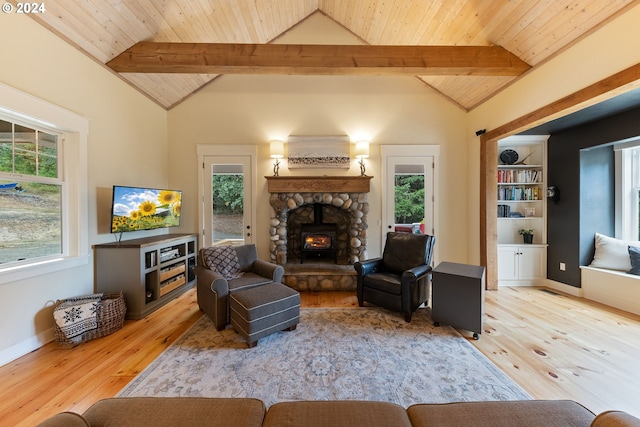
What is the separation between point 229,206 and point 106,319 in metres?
2.37

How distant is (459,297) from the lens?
8.26 ft

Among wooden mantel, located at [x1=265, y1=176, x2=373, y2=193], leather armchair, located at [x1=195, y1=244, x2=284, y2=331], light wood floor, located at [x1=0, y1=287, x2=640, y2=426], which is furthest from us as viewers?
wooden mantel, located at [x1=265, y1=176, x2=373, y2=193]

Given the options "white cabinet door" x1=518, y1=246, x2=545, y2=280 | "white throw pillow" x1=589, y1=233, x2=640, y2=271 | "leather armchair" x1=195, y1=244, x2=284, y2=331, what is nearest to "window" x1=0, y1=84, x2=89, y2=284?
"leather armchair" x1=195, y1=244, x2=284, y2=331

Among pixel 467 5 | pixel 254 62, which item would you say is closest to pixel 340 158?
pixel 254 62

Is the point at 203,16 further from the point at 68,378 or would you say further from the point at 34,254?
the point at 68,378

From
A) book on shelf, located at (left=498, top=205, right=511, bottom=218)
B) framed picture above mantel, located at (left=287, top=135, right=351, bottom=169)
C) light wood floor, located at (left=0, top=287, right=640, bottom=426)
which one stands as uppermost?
framed picture above mantel, located at (left=287, top=135, right=351, bottom=169)

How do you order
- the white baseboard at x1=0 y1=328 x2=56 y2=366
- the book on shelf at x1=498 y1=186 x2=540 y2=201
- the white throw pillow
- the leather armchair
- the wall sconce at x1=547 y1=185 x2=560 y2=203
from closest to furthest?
the white baseboard at x1=0 y1=328 x2=56 y2=366 < the leather armchair < the white throw pillow < the wall sconce at x1=547 y1=185 x2=560 y2=203 < the book on shelf at x1=498 y1=186 x2=540 y2=201

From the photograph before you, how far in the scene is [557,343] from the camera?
238 centimetres

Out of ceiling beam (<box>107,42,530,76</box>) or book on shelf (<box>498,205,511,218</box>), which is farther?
book on shelf (<box>498,205,511,218</box>)

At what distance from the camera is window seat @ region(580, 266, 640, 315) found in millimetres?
3000

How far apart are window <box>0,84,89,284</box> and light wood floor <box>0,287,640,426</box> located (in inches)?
34.1

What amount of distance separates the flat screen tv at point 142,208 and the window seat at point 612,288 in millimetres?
6294

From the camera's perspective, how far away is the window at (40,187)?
86.4 inches

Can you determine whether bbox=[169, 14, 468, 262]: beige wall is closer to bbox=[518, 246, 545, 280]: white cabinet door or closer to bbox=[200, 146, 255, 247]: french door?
bbox=[200, 146, 255, 247]: french door
